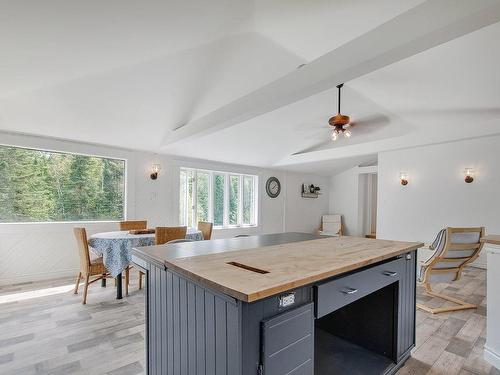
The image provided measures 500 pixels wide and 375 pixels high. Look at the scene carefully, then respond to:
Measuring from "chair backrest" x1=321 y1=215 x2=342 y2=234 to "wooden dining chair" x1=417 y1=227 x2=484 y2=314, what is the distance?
4689 millimetres

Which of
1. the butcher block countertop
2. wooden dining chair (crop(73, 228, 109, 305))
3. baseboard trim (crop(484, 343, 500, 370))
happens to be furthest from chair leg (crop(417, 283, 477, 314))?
wooden dining chair (crop(73, 228, 109, 305))

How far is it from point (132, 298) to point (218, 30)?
3134 millimetres

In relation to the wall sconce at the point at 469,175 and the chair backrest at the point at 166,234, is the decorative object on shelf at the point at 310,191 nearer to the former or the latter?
the wall sconce at the point at 469,175

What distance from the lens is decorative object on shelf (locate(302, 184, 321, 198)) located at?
25.1 feet

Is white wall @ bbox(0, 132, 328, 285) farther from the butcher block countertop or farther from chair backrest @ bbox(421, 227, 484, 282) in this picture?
chair backrest @ bbox(421, 227, 484, 282)

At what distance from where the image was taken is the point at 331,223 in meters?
7.86

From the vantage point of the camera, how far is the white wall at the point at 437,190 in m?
4.26

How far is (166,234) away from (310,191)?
548 centimetres

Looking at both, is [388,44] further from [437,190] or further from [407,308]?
[437,190]

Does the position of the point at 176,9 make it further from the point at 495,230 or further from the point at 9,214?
the point at 495,230

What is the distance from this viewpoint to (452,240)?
2707mm

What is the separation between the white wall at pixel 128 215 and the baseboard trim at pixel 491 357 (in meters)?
4.64

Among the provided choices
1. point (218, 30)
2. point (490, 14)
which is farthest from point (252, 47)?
point (490, 14)

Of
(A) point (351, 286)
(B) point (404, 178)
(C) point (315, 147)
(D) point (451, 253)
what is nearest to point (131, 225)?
(A) point (351, 286)
